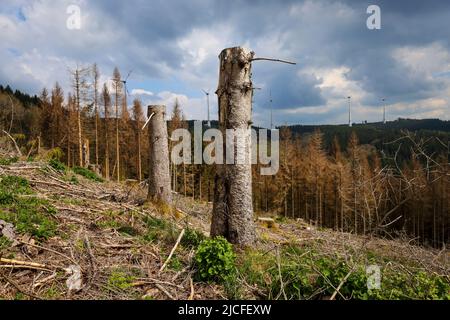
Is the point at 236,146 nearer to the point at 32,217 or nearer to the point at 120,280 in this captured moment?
the point at 120,280

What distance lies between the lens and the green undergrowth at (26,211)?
5406mm

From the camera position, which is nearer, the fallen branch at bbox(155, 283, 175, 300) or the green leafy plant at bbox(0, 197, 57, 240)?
the fallen branch at bbox(155, 283, 175, 300)

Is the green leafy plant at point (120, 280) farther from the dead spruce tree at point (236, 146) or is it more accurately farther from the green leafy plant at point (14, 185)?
the green leafy plant at point (14, 185)

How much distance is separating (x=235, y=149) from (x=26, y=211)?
4255 millimetres

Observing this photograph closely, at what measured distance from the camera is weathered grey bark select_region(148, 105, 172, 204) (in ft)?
31.0

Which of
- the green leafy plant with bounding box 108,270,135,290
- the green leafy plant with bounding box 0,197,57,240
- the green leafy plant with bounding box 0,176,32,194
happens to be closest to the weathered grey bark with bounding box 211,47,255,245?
the green leafy plant with bounding box 108,270,135,290

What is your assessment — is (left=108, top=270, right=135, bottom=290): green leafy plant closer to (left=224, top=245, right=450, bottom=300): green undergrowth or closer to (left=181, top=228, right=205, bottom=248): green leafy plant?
(left=224, top=245, right=450, bottom=300): green undergrowth

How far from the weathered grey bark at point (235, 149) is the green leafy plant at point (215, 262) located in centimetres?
100

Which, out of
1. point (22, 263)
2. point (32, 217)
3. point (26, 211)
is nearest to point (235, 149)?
point (22, 263)

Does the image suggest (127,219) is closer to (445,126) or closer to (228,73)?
(228,73)

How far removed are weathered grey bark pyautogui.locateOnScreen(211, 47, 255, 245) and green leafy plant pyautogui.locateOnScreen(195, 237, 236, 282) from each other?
1.00 m

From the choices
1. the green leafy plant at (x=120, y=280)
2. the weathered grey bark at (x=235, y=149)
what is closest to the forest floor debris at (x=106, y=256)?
the green leafy plant at (x=120, y=280)
